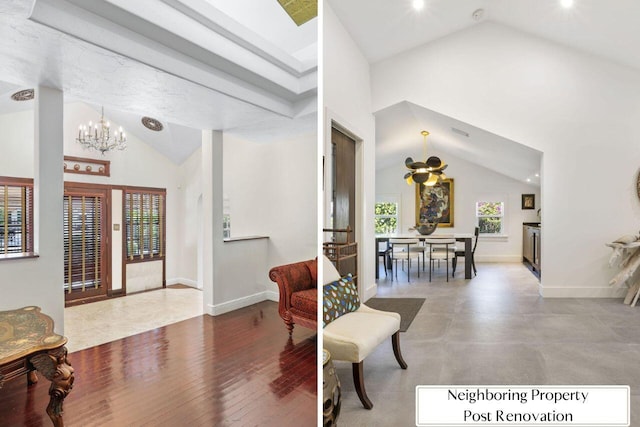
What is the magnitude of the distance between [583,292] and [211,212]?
1173 millimetres

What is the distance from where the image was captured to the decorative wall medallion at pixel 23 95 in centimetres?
31

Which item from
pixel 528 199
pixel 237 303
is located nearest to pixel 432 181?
pixel 237 303

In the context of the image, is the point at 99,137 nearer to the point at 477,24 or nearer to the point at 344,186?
the point at 344,186

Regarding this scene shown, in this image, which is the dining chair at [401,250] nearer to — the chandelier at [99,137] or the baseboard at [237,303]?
the baseboard at [237,303]

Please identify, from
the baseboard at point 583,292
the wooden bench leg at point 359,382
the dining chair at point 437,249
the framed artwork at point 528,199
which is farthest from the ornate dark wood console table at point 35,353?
the framed artwork at point 528,199

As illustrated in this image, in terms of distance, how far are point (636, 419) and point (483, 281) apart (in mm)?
715

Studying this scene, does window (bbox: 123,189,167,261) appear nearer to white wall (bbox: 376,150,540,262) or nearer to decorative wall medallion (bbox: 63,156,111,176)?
decorative wall medallion (bbox: 63,156,111,176)

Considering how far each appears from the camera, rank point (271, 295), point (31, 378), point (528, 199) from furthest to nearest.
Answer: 1. point (528, 199)
2. point (271, 295)
3. point (31, 378)

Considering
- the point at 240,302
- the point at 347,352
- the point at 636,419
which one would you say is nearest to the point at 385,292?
the point at 347,352

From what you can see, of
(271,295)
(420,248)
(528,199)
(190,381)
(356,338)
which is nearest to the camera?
(190,381)

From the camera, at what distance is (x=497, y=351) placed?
36.1 inches

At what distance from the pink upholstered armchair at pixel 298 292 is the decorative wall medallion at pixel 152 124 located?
0.84 feet

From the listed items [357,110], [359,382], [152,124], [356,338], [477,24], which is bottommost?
[359,382]

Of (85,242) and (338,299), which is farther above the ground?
(85,242)
